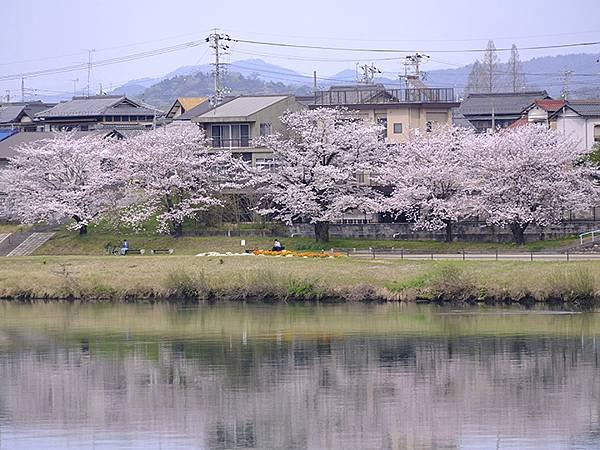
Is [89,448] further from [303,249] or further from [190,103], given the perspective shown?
[190,103]

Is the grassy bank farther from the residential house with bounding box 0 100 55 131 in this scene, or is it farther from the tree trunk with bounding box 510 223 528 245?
the residential house with bounding box 0 100 55 131

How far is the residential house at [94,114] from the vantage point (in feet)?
301

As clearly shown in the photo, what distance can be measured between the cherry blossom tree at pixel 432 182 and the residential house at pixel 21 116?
44.5 m

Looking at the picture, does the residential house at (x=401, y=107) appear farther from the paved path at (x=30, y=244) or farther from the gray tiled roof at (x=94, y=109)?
the gray tiled roof at (x=94, y=109)

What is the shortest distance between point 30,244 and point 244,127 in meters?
13.5

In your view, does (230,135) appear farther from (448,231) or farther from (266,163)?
(448,231)

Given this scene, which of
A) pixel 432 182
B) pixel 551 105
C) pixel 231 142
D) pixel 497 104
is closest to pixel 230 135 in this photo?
pixel 231 142

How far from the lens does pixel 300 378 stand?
27156mm

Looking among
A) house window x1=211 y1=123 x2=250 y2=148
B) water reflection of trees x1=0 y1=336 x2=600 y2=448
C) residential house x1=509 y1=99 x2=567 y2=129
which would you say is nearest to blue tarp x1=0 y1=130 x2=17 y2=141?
house window x1=211 y1=123 x2=250 y2=148

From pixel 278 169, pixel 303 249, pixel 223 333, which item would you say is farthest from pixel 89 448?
pixel 278 169

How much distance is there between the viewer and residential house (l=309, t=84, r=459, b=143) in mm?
67125

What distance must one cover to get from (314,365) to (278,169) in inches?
1195

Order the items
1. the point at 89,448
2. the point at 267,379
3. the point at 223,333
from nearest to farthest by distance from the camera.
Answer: the point at 89,448
the point at 267,379
the point at 223,333

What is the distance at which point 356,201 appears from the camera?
56.8 metres
